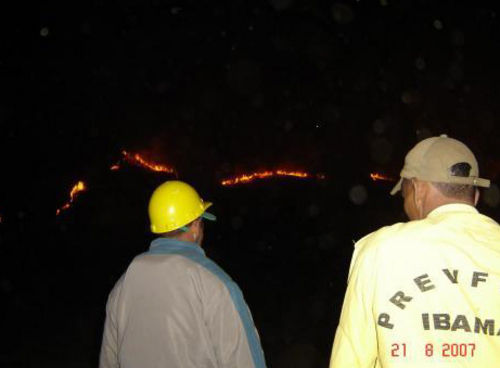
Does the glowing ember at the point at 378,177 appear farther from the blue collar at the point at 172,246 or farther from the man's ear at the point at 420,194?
the man's ear at the point at 420,194

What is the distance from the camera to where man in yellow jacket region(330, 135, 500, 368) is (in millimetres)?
1952

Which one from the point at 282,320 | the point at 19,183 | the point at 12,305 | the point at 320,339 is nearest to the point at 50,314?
the point at 12,305

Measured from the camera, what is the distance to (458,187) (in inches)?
84.8

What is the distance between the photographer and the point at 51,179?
72.2 feet

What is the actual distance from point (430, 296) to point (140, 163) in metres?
27.0

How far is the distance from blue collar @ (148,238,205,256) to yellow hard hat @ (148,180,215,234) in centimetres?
20

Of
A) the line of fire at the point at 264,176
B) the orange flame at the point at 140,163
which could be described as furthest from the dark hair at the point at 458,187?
the line of fire at the point at 264,176

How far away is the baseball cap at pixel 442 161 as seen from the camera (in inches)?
84.8

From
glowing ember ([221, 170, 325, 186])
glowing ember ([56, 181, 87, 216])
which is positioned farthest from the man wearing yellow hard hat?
glowing ember ([221, 170, 325, 186])

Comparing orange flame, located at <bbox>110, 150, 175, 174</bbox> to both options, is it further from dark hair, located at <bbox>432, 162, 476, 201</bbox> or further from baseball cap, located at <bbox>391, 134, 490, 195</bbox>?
dark hair, located at <bbox>432, 162, 476, 201</bbox>

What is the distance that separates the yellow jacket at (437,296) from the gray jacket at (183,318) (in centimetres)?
102

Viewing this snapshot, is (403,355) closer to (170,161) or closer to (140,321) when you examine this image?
(140,321)
